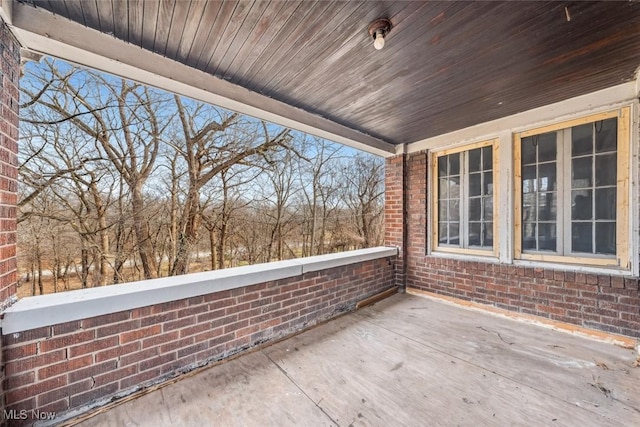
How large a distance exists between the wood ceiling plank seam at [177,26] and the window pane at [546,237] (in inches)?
164

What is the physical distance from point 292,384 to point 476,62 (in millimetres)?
3020

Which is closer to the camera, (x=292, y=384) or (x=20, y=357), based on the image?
(x=20, y=357)

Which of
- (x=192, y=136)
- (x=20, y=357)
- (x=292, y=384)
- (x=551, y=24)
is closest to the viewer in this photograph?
(x=20, y=357)

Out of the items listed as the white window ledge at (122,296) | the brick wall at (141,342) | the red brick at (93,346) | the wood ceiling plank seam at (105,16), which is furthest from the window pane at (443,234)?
the wood ceiling plank seam at (105,16)

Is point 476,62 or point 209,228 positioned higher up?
point 476,62

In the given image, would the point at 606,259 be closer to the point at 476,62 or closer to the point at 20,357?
the point at 476,62

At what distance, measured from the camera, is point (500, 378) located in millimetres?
2002

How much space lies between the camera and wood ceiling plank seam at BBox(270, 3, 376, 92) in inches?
61.7

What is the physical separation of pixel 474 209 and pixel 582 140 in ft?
4.44

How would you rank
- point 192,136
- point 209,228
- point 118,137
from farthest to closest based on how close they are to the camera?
point 209,228 → point 192,136 → point 118,137

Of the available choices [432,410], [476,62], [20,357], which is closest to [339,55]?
[476,62]

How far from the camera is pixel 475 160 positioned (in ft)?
12.0

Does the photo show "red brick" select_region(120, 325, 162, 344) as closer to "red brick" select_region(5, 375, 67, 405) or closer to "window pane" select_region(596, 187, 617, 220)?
"red brick" select_region(5, 375, 67, 405)

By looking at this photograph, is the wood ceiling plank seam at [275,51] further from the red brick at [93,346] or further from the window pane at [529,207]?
the window pane at [529,207]
